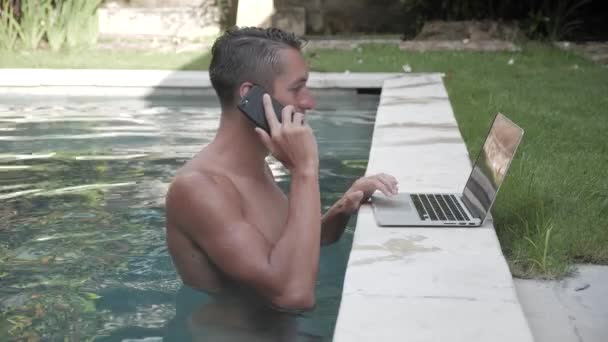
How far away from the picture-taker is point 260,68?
8.88ft

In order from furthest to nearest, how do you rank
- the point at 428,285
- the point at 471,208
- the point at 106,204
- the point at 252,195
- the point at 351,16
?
the point at 351,16, the point at 106,204, the point at 471,208, the point at 252,195, the point at 428,285

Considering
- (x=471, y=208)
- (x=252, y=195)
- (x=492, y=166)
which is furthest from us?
(x=471, y=208)

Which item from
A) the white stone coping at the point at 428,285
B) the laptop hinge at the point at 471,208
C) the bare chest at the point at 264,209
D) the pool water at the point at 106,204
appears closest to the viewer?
the white stone coping at the point at 428,285

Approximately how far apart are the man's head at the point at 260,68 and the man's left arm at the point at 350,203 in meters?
0.72

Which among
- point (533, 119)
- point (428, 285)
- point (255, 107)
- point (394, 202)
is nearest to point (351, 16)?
point (533, 119)

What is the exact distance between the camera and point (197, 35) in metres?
12.5

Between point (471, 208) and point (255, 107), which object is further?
point (471, 208)

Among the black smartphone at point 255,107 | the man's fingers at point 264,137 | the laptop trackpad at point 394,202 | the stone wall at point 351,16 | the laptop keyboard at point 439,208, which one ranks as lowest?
the stone wall at point 351,16

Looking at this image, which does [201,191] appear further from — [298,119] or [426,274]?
[426,274]

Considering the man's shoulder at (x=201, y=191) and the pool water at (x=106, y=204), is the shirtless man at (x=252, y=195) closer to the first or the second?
the man's shoulder at (x=201, y=191)

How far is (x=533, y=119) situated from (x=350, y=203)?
3259 mm

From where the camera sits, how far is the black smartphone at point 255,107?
2617mm

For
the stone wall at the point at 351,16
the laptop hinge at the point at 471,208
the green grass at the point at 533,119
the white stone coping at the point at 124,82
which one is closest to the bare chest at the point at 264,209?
the laptop hinge at the point at 471,208

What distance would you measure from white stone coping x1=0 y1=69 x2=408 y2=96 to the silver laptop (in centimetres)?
505
